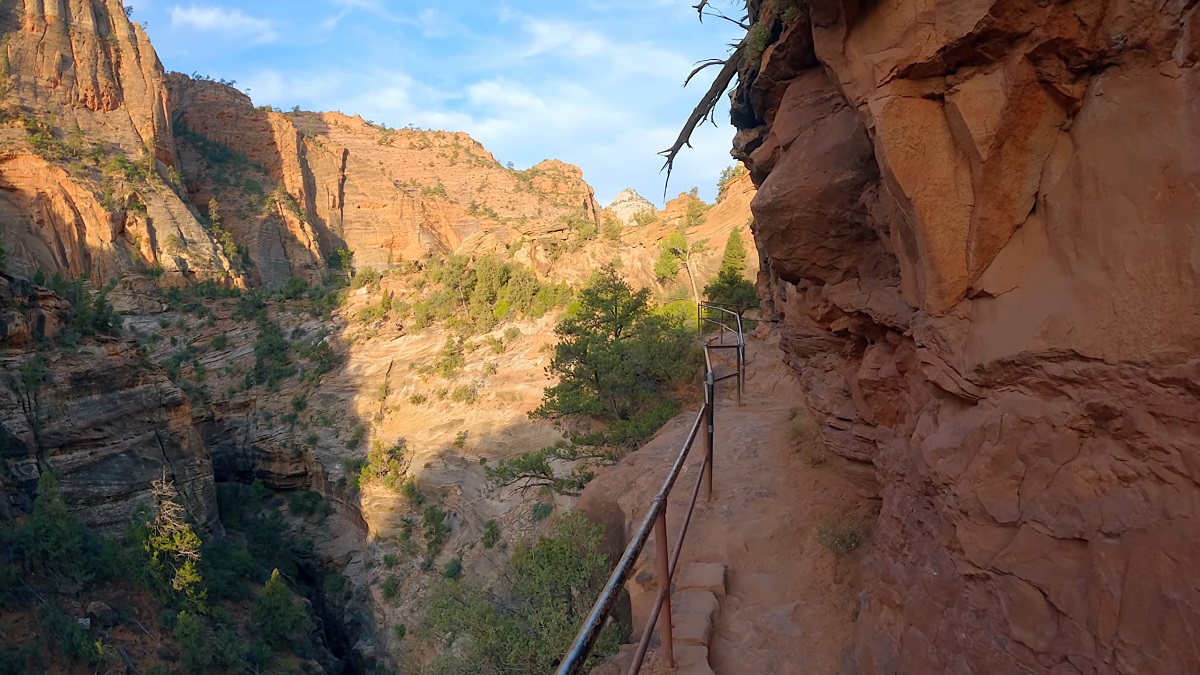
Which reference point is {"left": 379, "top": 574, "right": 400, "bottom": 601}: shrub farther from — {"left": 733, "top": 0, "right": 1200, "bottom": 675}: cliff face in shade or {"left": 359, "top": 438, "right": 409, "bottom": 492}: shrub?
{"left": 733, "top": 0, "right": 1200, "bottom": 675}: cliff face in shade

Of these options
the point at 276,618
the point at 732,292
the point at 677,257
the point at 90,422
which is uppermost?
the point at 677,257

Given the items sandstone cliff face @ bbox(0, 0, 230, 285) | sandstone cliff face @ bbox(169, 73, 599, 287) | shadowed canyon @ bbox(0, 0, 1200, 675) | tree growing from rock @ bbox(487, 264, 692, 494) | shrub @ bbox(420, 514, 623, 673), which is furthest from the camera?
sandstone cliff face @ bbox(169, 73, 599, 287)

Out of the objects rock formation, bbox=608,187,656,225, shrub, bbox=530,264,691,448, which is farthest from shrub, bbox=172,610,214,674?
rock formation, bbox=608,187,656,225

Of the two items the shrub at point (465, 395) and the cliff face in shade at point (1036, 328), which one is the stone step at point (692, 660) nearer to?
the cliff face in shade at point (1036, 328)

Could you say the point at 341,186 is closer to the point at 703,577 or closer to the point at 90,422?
Answer: the point at 90,422

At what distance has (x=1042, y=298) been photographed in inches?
86.7

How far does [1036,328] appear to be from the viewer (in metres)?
2.17

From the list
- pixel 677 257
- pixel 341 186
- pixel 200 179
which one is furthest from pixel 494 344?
pixel 341 186

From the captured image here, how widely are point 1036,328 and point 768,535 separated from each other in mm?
3254

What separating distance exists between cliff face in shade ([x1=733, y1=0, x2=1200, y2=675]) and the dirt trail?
516mm

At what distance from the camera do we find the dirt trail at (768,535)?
3.69 meters

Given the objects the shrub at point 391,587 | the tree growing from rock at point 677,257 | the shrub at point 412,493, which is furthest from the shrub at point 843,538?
the tree growing from rock at point 677,257

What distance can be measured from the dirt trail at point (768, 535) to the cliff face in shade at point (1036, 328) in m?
0.52

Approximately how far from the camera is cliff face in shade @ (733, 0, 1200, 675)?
1.79m
